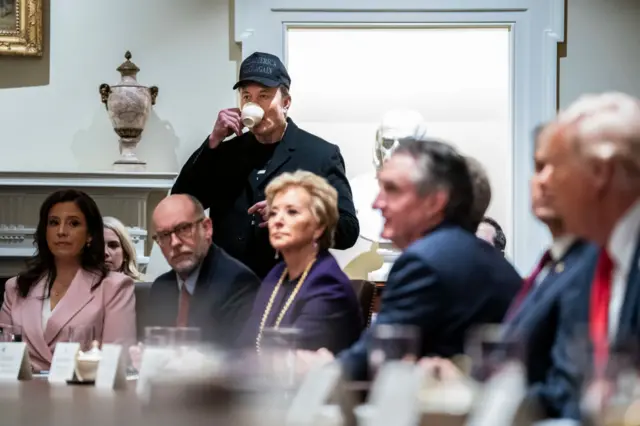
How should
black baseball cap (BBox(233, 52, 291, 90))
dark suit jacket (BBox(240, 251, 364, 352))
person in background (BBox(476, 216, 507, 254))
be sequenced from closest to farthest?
dark suit jacket (BBox(240, 251, 364, 352)) → black baseball cap (BBox(233, 52, 291, 90)) → person in background (BBox(476, 216, 507, 254))

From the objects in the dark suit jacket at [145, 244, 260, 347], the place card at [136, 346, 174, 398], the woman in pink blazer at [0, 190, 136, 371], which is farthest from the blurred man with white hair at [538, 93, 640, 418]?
the woman in pink blazer at [0, 190, 136, 371]

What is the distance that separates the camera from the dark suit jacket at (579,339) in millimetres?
1369

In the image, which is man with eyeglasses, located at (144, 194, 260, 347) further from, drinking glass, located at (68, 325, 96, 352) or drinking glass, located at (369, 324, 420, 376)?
drinking glass, located at (369, 324, 420, 376)

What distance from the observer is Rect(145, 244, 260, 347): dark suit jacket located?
9.76 ft

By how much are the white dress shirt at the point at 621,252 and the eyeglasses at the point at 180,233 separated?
1674 millimetres

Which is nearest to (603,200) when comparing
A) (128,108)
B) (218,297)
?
(218,297)

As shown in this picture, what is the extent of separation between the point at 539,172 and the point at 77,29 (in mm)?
3989

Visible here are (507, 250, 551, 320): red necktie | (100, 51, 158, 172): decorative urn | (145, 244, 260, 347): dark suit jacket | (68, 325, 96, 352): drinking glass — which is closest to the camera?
(507, 250, 551, 320): red necktie

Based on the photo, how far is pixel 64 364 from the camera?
2771 millimetres

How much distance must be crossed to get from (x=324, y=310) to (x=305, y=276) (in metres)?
0.14

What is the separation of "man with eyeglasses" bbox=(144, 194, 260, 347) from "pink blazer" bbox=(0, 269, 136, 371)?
0.81 feet

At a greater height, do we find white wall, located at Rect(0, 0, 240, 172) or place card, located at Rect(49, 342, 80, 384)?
white wall, located at Rect(0, 0, 240, 172)

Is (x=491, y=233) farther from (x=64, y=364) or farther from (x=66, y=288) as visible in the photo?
(x=64, y=364)

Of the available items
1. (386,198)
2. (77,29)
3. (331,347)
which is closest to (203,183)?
(331,347)
